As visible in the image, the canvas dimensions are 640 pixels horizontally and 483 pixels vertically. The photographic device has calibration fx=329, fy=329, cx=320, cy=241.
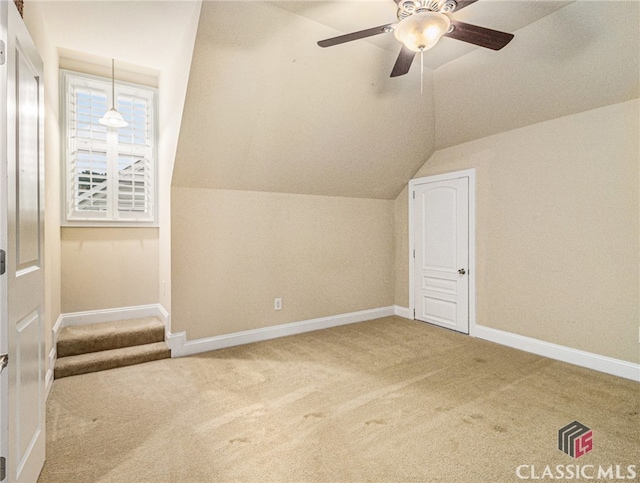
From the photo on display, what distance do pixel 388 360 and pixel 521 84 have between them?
294 centimetres

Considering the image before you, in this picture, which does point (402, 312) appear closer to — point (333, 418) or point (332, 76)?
point (333, 418)

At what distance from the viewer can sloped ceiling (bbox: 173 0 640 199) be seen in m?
2.50

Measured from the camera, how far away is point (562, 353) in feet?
10.6

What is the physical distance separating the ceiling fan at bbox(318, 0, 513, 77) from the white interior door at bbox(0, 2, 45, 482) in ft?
5.13

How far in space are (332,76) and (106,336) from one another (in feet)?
11.1

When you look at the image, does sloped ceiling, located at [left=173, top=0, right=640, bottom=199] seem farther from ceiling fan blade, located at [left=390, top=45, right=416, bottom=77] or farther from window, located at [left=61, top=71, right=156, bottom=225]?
window, located at [left=61, top=71, right=156, bottom=225]

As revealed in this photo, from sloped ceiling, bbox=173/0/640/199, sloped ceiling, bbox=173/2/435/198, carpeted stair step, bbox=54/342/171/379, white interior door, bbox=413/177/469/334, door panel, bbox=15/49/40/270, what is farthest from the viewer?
white interior door, bbox=413/177/469/334

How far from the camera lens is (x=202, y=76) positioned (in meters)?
2.71

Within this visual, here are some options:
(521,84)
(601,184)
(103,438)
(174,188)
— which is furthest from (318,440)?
(521,84)

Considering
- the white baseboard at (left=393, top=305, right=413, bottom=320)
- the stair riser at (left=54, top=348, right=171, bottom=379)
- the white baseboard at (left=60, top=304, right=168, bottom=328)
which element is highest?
the white baseboard at (left=60, top=304, right=168, bottom=328)

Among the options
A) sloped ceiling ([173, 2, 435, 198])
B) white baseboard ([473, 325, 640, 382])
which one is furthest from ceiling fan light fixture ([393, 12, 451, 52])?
white baseboard ([473, 325, 640, 382])

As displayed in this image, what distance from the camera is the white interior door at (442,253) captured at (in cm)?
412

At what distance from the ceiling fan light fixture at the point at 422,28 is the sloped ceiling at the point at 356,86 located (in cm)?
82

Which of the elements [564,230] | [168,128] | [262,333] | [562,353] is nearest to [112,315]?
[262,333]
